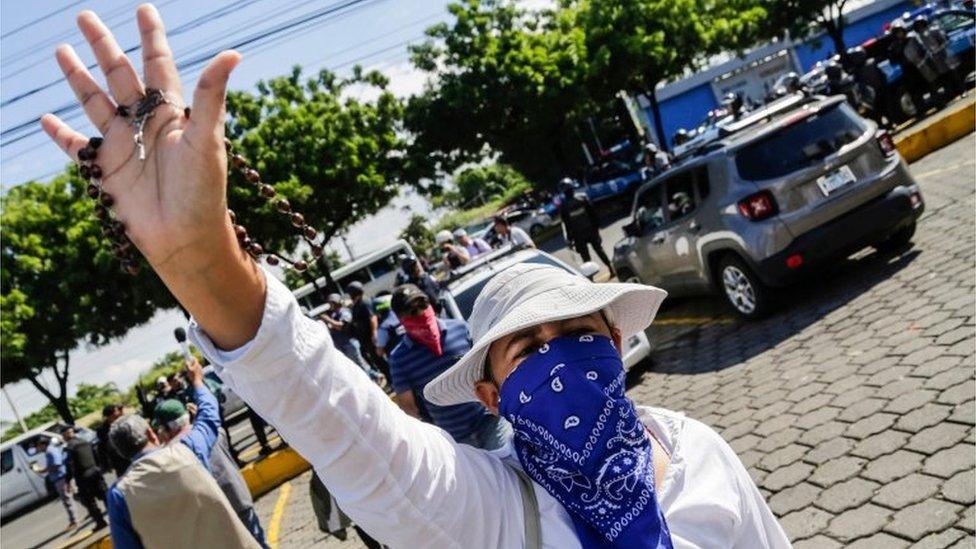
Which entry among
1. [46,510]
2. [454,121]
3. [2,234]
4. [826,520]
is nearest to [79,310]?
[2,234]

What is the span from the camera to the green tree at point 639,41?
25516 millimetres

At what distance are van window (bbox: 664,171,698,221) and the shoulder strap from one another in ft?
20.0

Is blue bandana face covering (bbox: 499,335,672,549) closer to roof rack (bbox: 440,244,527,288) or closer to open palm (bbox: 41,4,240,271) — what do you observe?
open palm (bbox: 41,4,240,271)

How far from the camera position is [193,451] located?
3.87 meters

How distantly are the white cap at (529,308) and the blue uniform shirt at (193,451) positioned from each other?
2.19 metres

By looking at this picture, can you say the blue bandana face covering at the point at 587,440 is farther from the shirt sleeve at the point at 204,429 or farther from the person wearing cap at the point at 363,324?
the person wearing cap at the point at 363,324

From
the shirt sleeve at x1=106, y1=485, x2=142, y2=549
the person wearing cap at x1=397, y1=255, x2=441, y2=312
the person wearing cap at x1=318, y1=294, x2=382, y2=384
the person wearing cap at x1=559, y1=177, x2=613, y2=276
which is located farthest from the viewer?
the person wearing cap at x1=559, y1=177, x2=613, y2=276

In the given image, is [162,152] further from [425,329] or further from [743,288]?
[743,288]

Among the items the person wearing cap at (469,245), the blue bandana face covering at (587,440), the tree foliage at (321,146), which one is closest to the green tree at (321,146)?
the tree foliage at (321,146)

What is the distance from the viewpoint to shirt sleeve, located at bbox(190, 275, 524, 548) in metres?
1.13

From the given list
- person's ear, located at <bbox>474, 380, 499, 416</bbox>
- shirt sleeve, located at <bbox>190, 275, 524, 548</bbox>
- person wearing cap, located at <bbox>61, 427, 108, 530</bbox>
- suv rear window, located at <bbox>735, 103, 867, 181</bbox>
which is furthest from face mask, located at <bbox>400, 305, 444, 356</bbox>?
person wearing cap, located at <bbox>61, 427, 108, 530</bbox>

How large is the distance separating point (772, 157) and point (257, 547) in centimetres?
541

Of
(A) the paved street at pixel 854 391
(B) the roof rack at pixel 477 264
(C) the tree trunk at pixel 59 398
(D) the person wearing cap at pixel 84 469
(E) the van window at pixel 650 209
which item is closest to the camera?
(A) the paved street at pixel 854 391

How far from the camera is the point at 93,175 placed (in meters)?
1.16
